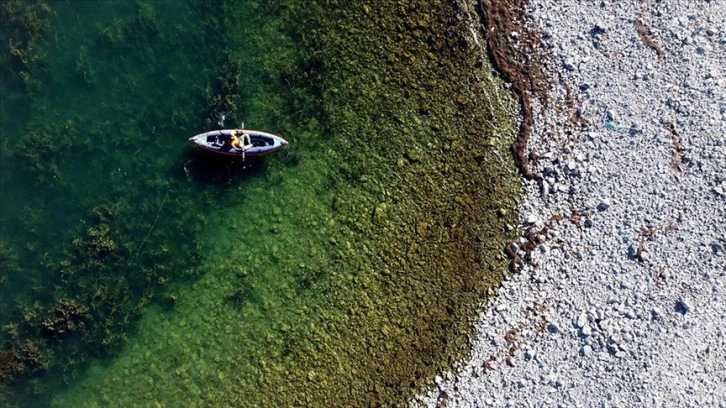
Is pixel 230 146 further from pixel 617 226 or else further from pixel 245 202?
pixel 617 226

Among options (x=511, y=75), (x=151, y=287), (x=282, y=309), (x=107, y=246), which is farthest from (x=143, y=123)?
(x=511, y=75)

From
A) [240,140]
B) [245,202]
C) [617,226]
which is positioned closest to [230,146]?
[240,140]

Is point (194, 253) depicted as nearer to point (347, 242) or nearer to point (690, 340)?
point (347, 242)

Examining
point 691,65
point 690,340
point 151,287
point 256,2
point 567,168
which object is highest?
point 256,2

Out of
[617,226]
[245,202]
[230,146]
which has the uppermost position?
[230,146]

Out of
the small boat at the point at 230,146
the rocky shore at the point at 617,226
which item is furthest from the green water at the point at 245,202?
the rocky shore at the point at 617,226

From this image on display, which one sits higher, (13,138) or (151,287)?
(13,138)

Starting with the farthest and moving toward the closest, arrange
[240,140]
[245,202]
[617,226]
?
[245,202], [617,226], [240,140]
